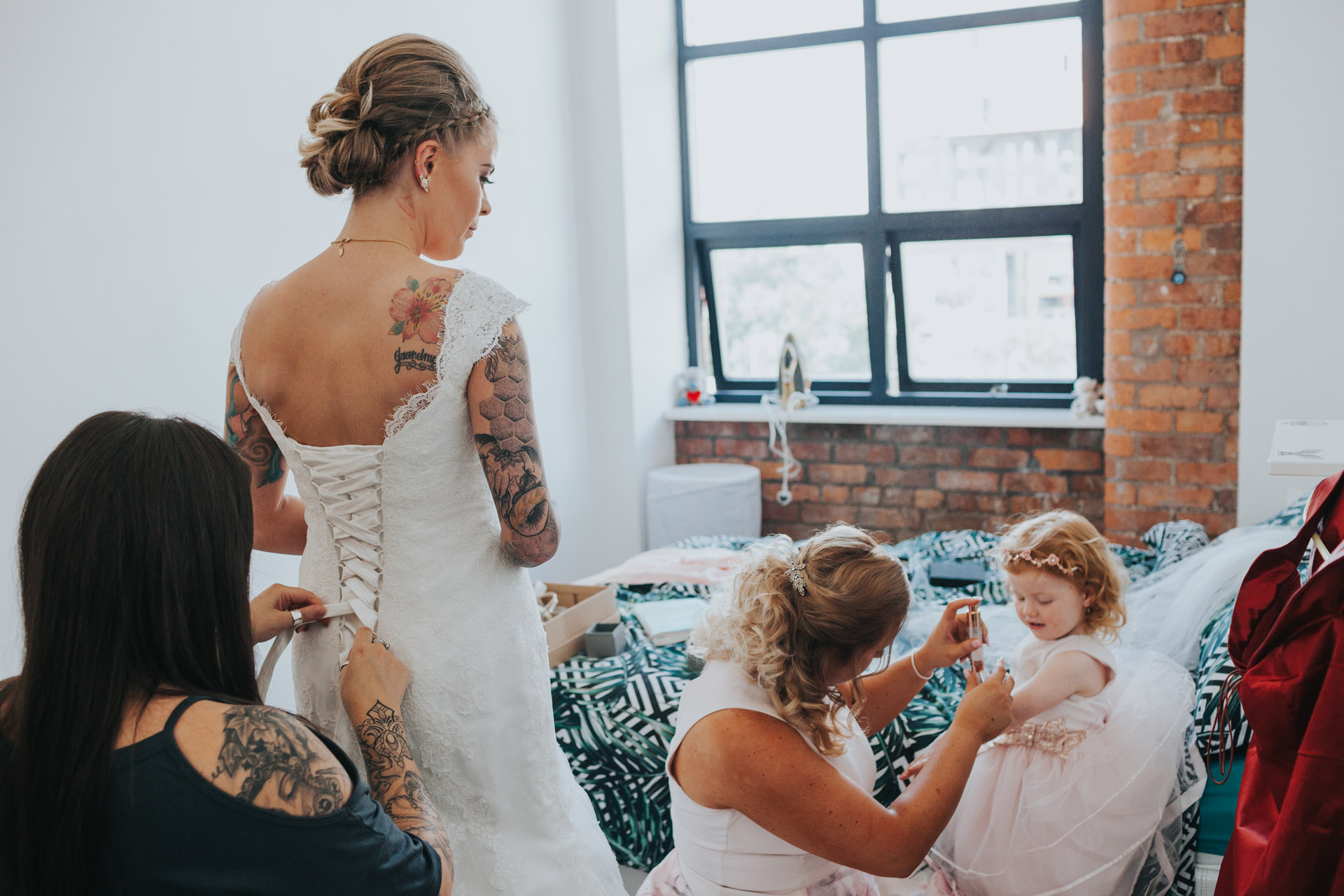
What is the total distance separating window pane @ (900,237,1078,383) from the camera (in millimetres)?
4152

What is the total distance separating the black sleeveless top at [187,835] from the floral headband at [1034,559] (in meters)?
1.45

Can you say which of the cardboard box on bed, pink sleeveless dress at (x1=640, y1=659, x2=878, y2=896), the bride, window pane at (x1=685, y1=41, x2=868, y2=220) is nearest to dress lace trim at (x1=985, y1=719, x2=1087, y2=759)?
pink sleeveless dress at (x1=640, y1=659, x2=878, y2=896)

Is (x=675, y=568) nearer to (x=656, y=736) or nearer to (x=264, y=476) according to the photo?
(x=656, y=736)

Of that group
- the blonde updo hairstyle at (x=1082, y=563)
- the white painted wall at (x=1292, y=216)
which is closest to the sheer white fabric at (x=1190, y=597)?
the blonde updo hairstyle at (x=1082, y=563)

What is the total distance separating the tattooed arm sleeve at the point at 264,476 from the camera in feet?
4.69

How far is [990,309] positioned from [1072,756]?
2.75 m

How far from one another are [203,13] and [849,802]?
2.38 metres

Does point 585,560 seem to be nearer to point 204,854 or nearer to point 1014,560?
point 1014,560

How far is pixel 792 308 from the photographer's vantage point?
4.64m

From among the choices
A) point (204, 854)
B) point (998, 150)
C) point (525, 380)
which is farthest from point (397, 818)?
point (998, 150)

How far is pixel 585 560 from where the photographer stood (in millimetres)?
4371

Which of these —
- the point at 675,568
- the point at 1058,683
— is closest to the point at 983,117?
the point at 675,568

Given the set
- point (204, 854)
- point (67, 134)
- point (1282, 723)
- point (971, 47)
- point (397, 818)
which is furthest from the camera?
point (971, 47)

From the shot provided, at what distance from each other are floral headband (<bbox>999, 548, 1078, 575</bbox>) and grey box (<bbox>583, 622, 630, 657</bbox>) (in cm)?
93
